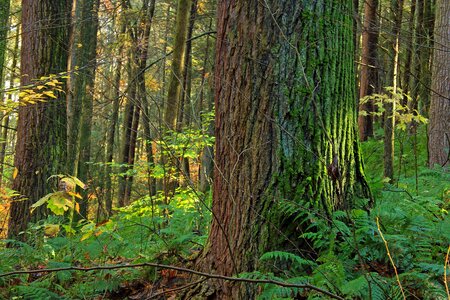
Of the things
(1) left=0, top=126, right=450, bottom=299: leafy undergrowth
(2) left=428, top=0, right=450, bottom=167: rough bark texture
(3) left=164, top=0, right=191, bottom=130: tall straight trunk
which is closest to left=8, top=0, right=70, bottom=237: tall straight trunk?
(1) left=0, top=126, right=450, bottom=299: leafy undergrowth

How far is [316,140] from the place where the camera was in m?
2.82

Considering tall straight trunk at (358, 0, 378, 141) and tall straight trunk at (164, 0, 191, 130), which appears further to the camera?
tall straight trunk at (358, 0, 378, 141)

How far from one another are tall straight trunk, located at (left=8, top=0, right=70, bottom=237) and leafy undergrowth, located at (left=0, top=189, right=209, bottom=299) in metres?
2.01

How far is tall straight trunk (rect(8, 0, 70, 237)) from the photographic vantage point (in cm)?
637

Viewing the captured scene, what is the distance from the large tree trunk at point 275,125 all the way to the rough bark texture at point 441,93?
689 centimetres

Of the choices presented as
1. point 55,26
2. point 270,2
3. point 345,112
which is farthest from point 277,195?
point 55,26

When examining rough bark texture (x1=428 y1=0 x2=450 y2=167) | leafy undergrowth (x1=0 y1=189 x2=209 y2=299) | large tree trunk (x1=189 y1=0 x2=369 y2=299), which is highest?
rough bark texture (x1=428 y1=0 x2=450 y2=167)

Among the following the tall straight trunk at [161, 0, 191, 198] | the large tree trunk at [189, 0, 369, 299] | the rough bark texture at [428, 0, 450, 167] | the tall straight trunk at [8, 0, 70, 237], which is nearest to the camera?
the large tree trunk at [189, 0, 369, 299]

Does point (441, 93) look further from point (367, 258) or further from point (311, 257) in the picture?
point (311, 257)

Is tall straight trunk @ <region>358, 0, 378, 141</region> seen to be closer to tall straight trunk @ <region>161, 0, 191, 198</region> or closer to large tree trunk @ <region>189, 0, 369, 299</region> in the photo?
tall straight trunk @ <region>161, 0, 191, 198</region>

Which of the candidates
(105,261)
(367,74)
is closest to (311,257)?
(105,261)

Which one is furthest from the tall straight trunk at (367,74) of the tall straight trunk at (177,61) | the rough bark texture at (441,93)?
the tall straight trunk at (177,61)

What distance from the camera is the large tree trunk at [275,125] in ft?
9.05

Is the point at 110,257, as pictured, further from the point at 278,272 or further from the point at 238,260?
the point at 278,272
